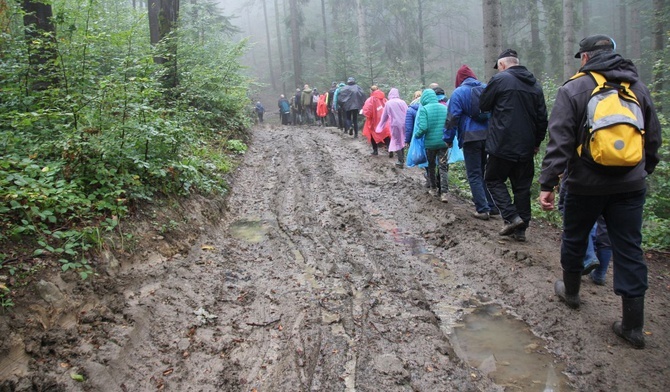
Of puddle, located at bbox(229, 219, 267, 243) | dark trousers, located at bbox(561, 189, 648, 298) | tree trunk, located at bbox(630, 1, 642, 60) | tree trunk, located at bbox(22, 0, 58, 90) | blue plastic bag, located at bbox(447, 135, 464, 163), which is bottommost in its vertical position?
puddle, located at bbox(229, 219, 267, 243)

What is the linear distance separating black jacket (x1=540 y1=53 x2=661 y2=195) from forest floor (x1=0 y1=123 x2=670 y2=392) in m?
1.19

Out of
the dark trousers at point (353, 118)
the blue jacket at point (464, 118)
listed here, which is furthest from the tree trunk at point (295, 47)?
the blue jacket at point (464, 118)

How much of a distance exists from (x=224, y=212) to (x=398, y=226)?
2820 millimetres

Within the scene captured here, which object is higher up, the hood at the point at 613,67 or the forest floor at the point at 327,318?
the hood at the point at 613,67

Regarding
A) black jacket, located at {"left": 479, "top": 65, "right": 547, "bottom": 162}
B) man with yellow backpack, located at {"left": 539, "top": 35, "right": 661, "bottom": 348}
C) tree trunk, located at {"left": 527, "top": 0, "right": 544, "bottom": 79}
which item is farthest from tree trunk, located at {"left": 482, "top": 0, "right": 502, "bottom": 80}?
tree trunk, located at {"left": 527, "top": 0, "right": 544, "bottom": 79}

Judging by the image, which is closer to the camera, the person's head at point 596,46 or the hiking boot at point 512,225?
the person's head at point 596,46

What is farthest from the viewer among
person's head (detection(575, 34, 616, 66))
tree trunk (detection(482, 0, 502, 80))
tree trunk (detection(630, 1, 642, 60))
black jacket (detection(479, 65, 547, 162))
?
tree trunk (detection(630, 1, 642, 60))

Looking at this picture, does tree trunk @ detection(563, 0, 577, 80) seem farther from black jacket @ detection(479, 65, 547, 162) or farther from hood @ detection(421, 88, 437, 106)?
black jacket @ detection(479, 65, 547, 162)

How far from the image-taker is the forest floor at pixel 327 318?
286cm

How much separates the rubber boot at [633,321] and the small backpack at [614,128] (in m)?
0.98

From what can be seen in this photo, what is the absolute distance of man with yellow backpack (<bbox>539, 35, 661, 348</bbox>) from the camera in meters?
2.87

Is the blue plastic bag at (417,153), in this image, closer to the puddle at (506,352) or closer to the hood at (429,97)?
the hood at (429,97)

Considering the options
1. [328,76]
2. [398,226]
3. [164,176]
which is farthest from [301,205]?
[328,76]

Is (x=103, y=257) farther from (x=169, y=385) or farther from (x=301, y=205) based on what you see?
(x=301, y=205)
